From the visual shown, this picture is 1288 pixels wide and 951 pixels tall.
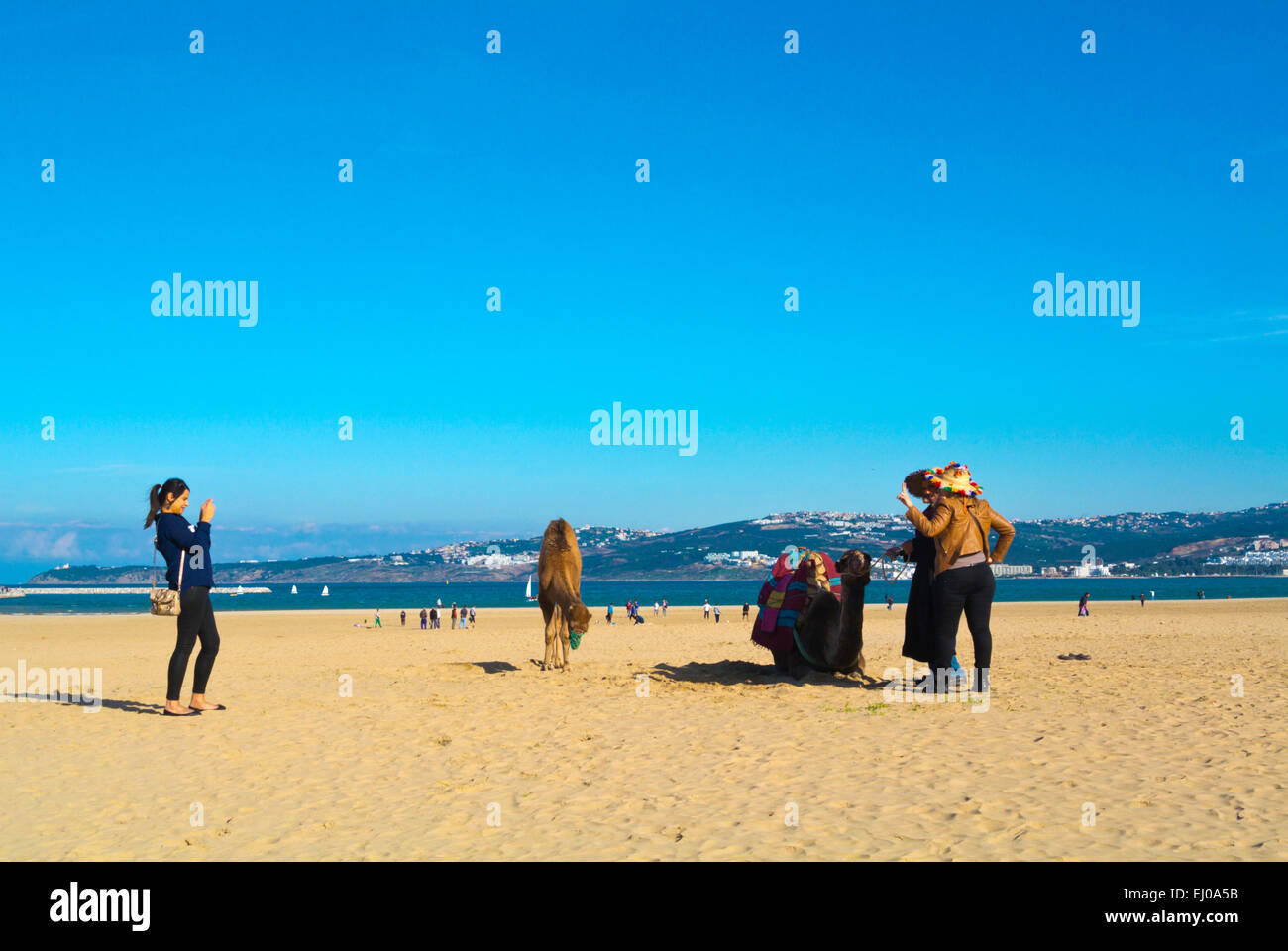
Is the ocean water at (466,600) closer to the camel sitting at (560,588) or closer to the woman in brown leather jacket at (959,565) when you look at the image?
the camel sitting at (560,588)

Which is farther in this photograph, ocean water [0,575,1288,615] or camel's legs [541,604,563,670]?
ocean water [0,575,1288,615]

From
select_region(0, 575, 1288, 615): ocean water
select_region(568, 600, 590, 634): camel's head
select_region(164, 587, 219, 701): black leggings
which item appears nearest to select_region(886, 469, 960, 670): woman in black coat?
select_region(568, 600, 590, 634): camel's head

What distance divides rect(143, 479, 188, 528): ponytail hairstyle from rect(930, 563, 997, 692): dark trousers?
8.83m

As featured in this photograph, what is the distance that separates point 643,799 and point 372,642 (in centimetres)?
2910

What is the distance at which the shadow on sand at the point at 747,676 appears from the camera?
43.7ft

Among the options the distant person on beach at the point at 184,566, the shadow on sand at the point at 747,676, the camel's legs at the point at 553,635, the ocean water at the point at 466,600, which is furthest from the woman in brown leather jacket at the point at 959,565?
the ocean water at the point at 466,600

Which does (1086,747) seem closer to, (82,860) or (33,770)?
(82,860)

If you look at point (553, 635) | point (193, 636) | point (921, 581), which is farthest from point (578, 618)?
point (193, 636)

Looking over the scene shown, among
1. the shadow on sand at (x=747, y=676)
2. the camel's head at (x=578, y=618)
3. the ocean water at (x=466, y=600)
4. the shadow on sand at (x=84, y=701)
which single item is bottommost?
the ocean water at (x=466, y=600)

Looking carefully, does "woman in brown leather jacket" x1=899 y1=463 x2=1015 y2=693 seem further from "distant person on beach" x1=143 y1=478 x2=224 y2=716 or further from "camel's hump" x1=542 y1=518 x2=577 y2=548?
"distant person on beach" x1=143 y1=478 x2=224 y2=716

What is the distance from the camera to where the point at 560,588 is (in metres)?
15.8

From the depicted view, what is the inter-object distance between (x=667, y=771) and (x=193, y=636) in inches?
232

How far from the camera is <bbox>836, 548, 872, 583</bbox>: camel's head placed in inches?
505

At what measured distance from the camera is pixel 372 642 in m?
34.2
